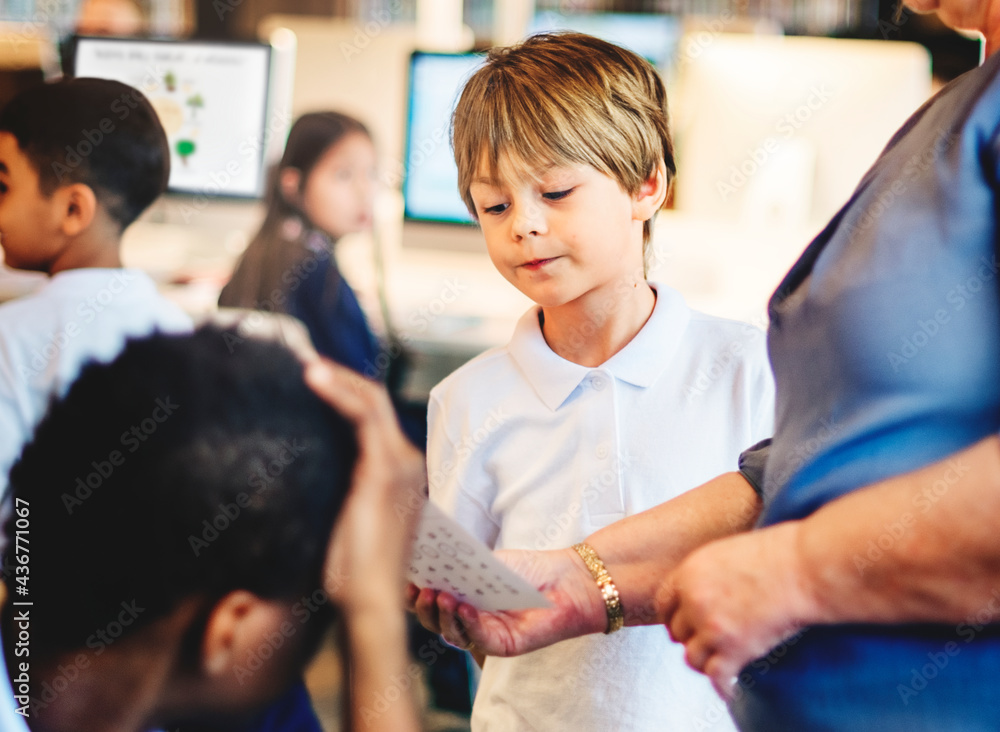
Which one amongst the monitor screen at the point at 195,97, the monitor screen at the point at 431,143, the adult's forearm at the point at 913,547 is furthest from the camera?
the monitor screen at the point at 431,143

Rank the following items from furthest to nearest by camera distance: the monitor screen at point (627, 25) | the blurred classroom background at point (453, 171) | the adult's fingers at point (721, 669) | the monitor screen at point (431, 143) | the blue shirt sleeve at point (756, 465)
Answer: the monitor screen at point (627, 25) < the monitor screen at point (431, 143) < the blurred classroom background at point (453, 171) < the blue shirt sleeve at point (756, 465) < the adult's fingers at point (721, 669)

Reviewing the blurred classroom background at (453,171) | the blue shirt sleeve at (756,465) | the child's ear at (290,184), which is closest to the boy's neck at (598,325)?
the blue shirt sleeve at (756,465)

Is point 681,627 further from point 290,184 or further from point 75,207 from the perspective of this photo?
point 290,184

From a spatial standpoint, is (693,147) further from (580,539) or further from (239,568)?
(239,568)

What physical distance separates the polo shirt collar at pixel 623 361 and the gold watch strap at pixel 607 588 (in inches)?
7.2

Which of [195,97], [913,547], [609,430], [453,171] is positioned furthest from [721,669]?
[453,171]

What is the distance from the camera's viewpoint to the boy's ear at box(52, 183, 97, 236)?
3.23 ft

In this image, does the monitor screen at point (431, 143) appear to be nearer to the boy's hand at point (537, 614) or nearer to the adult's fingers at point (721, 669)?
the boy's hand at point (537, 614)

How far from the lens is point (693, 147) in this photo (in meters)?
2.53

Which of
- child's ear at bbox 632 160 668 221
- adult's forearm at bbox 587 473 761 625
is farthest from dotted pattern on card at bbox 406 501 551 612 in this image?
child's ear at bbox 632 160 668 221

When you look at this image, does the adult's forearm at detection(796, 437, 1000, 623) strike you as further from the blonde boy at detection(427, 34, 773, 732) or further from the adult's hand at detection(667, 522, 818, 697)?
the blonde boy at detection(427, 34, 773, 732)

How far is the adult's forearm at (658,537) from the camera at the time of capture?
0.89 m

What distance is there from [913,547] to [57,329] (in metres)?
0.83

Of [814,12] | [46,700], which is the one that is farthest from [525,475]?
[814,12]
